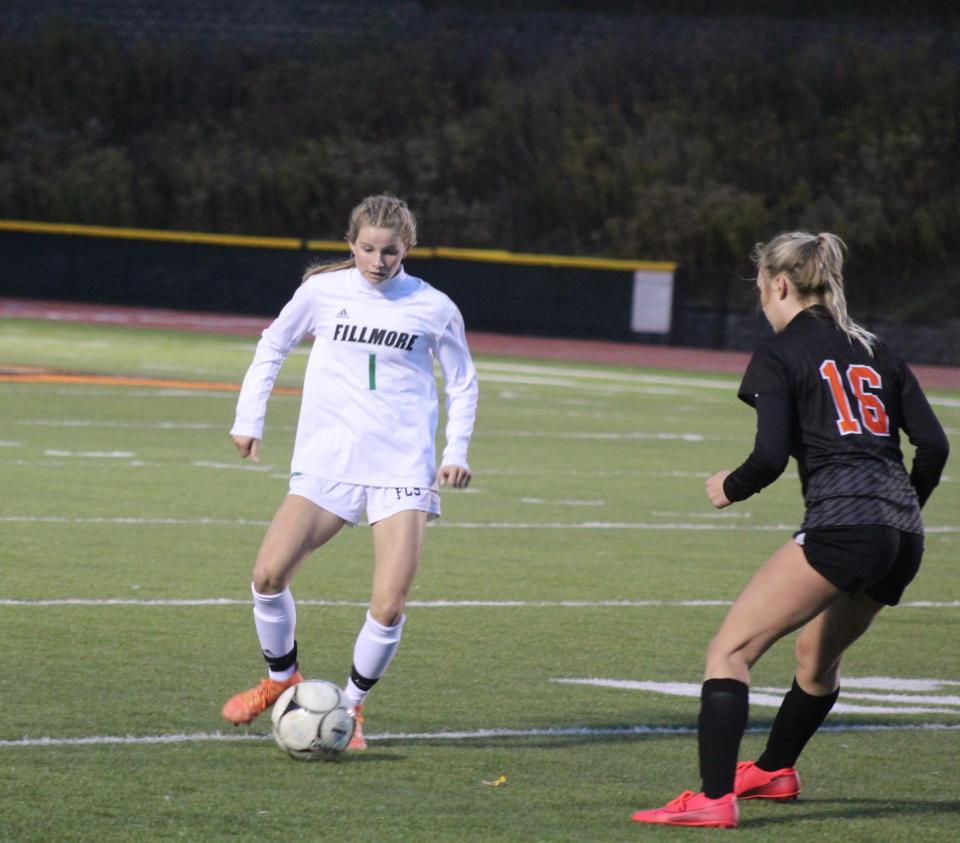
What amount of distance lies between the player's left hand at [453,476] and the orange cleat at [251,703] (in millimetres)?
894

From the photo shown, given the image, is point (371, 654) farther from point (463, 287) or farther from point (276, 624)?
point (463, 287)

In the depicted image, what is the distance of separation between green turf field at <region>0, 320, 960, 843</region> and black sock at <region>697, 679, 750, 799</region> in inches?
6.1

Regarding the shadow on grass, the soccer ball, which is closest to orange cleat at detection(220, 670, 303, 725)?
the soccer ball

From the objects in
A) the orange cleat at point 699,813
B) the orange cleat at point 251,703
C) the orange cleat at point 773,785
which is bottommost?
the orange cleat at point 251,703

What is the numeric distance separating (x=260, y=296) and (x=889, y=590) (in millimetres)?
31624

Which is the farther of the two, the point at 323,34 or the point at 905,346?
the point at 323,34

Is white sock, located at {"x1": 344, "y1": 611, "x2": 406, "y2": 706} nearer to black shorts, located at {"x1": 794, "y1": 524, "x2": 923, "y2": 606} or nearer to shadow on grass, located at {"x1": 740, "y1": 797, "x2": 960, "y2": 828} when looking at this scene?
shadow on grass, located at {"x1": 740, "y1": 797, "x2": 960, "y2": 828}

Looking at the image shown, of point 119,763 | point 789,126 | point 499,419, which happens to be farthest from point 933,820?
point 789,126

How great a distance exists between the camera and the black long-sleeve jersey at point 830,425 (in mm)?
5332

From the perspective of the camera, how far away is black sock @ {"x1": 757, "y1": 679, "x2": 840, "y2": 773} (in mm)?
5797

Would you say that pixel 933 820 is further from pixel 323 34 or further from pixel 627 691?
pixel 323 34

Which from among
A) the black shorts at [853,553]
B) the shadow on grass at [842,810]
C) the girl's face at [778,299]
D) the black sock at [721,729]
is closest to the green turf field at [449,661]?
the shadow on grass at [842,810]

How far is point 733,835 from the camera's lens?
5.40 meters

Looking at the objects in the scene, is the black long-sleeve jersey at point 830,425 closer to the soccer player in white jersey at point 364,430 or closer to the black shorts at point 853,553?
the black shorts at point 853,553
